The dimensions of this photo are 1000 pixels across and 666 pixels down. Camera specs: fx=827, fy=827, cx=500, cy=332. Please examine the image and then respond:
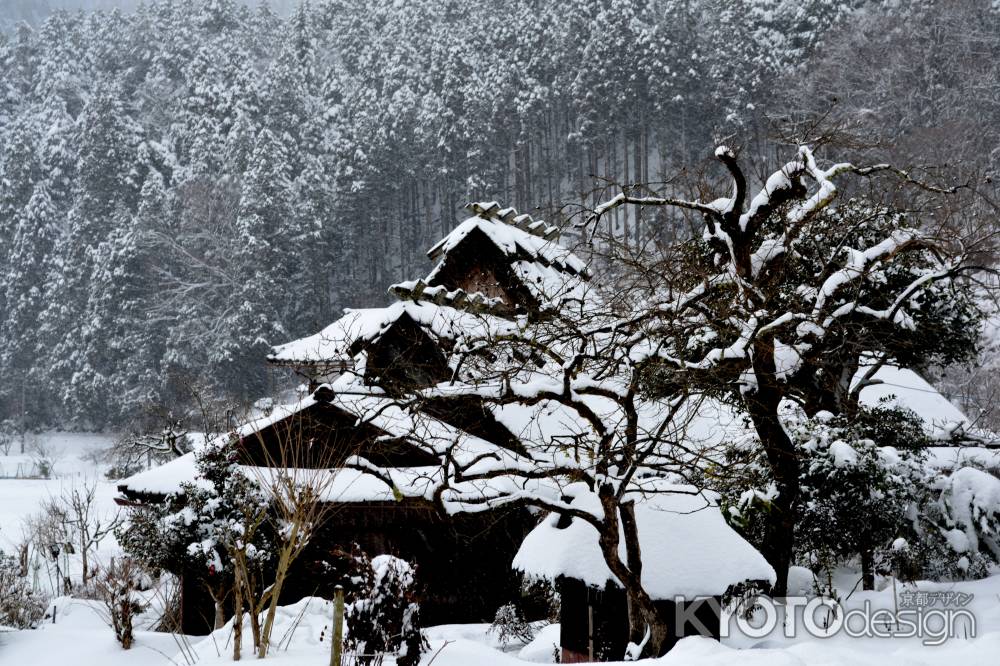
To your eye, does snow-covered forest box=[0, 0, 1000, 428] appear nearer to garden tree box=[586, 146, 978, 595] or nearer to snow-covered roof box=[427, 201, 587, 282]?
snow-covered roof box=[427, 201, 587, 282]

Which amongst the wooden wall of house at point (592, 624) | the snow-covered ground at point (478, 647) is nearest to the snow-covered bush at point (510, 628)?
the snow-covered ground at point (478, 647)

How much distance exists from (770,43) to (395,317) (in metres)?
32.1

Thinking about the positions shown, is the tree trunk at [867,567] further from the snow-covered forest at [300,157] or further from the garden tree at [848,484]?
the snow-covered forest at [300,157]

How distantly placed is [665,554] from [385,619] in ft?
10.1

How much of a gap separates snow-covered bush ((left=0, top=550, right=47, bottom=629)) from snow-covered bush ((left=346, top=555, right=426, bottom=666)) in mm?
10591

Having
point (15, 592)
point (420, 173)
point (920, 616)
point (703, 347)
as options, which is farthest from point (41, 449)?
point (920, 616)

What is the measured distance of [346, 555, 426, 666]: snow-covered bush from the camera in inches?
335

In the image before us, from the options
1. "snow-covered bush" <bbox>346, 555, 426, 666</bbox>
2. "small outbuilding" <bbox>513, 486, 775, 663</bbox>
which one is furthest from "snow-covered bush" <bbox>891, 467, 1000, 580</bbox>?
"snow-covered bush" <bbox>346, 555, 426, 666</bbox>

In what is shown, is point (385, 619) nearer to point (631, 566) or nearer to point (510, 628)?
point (631, 566)

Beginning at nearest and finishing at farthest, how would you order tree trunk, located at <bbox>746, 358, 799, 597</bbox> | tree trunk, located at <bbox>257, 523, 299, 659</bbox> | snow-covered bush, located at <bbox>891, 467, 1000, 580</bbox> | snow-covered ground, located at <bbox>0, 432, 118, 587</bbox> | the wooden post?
1. the wooden post
2. tree trunk, located at <bbox>257, 523, 299, 659</bbox>
3. tree trunk, located at <bbox>746, 358, 799, 597</bbox>
4. snow-covered bush, located at <bbox>891, 467, 1000, 580</bbox>
5. snow-covered ground, located at <bbox>0, 432, 118, 587</bbox>

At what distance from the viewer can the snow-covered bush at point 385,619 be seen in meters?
8.50

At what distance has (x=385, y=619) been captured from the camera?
8547 millimetres

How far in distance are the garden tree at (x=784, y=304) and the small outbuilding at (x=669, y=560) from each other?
4.56ft

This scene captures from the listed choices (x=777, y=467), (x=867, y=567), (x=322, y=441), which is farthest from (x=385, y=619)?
(x=867, y=567)
